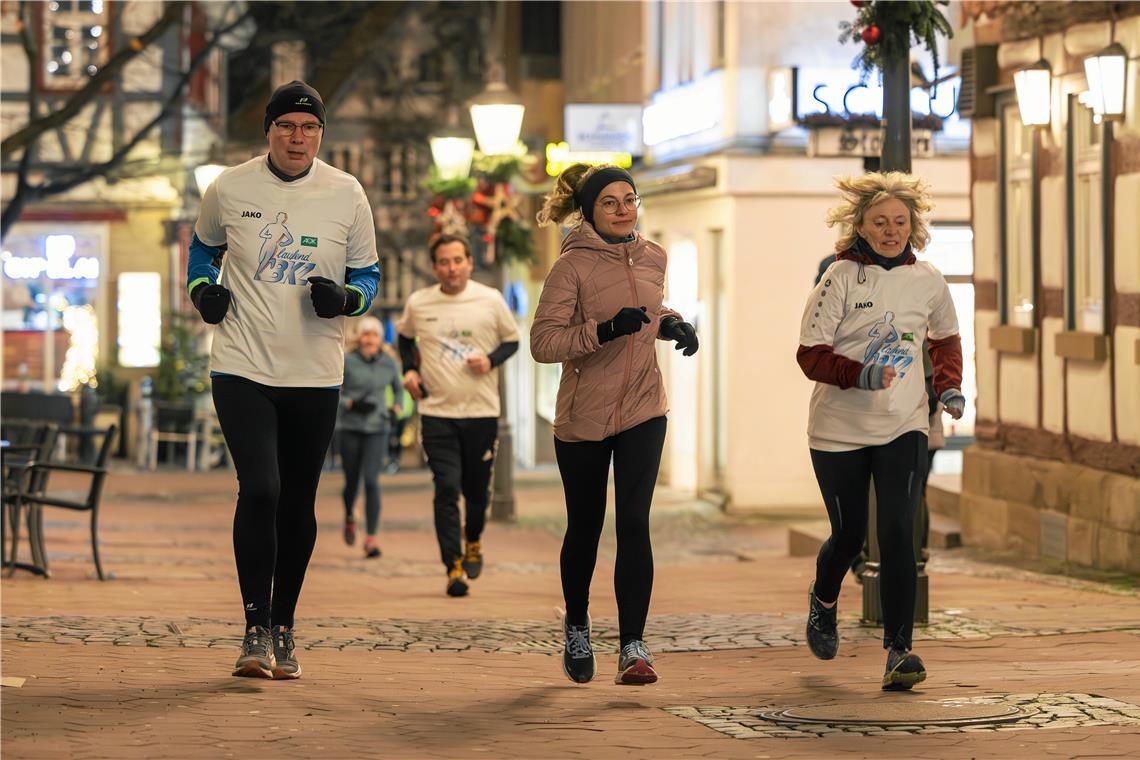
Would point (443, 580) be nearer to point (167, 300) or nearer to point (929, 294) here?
point (929, 294)

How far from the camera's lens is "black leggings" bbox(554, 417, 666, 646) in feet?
23.4

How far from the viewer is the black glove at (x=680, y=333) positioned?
711 centimetres

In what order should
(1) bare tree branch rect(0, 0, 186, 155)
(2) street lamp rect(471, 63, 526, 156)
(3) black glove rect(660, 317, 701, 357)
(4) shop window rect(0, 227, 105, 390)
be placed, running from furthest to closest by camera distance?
1. (4) shop window rect(0, 227, 105, 390)
2. (1) bare tree branch rect(0, 0, 186, 155)
3. (2) street lamp rect(471, 63, 526, 156)
4. (3) black glove rect(660, 317, 701, 357)

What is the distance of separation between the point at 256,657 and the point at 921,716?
87.1 inches

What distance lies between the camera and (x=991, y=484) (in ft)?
47.8

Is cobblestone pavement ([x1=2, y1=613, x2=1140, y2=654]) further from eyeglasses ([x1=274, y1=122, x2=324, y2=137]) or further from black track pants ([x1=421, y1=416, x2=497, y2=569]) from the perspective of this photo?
eyeglasses ([x1=274, y1=122, x2=324, y2=137])

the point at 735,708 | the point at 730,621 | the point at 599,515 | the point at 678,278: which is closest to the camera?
the point at 735,708

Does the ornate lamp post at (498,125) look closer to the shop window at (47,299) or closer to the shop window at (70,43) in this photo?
the shop window at (70,43)

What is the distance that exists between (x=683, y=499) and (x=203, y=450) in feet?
27.7

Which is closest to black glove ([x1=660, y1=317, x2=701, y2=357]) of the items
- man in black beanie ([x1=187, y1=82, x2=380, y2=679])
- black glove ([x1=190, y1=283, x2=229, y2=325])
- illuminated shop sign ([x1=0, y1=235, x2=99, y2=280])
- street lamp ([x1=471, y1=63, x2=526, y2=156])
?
man in black beanie ([x1=187, y1=82, x2=380, y2=679])

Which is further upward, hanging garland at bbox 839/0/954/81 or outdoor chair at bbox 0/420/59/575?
hanging garland at bbox 839/0/954/81

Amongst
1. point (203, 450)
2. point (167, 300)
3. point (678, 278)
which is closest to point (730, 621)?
point (678, 278)

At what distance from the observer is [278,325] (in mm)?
7012

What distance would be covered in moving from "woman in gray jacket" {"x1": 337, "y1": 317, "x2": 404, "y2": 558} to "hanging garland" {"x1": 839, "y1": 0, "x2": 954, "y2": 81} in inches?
251
